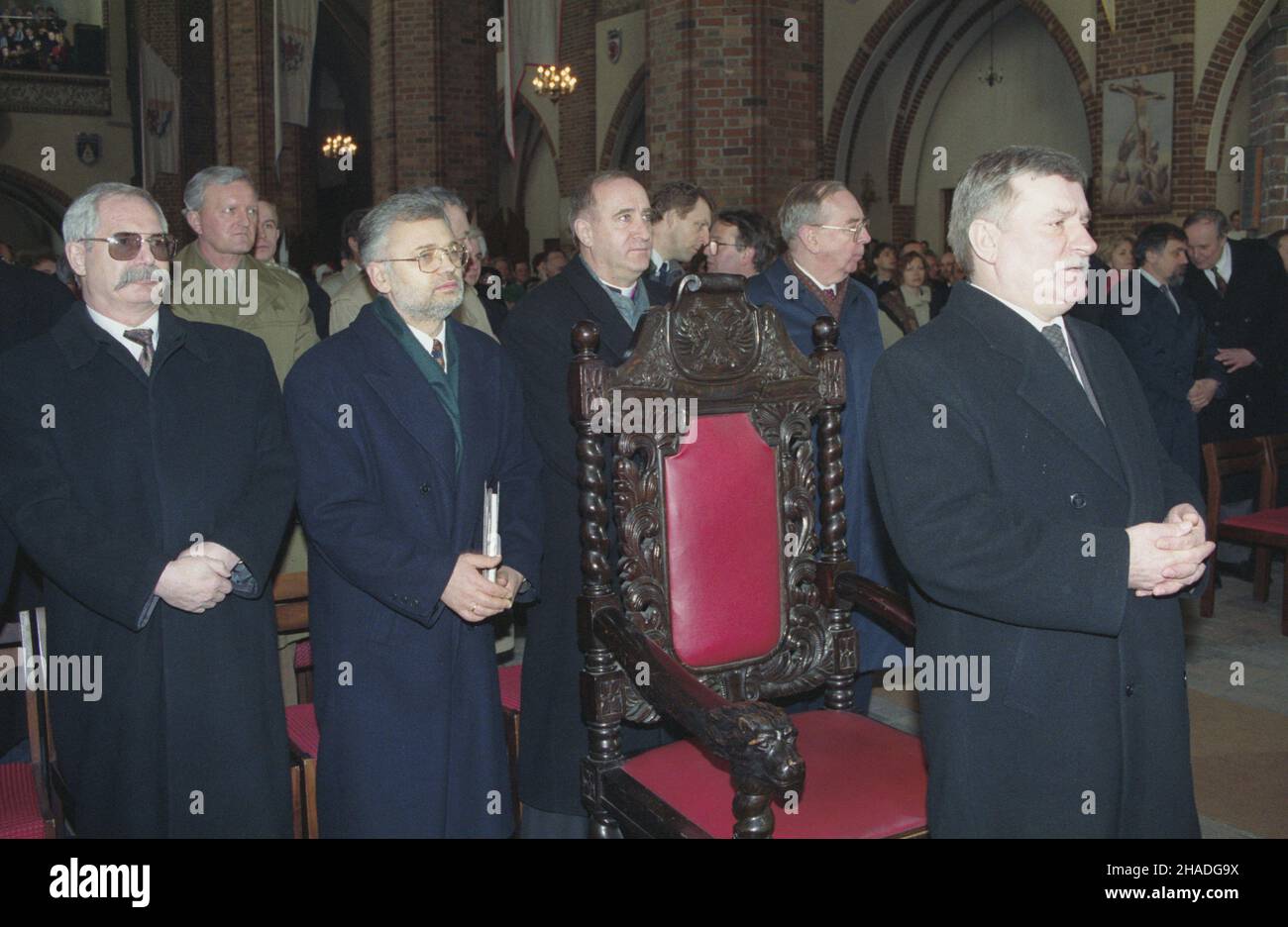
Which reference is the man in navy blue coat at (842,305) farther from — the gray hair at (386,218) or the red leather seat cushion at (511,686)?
the gray hair at (386,218)

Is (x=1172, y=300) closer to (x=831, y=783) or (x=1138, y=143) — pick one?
(x=831, y=783)

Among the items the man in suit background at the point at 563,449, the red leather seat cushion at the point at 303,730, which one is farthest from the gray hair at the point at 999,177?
the red leather seat cushion at the point at 303,730

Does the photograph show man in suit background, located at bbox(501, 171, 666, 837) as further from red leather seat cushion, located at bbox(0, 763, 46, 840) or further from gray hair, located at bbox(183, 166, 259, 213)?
gray hair, located at bbox(183, 166, 259, 213)

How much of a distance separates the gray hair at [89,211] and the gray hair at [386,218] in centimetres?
41

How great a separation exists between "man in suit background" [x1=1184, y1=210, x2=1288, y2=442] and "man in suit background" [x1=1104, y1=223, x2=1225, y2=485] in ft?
2.19

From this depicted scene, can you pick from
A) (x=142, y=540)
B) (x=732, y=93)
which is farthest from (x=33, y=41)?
Answer: (x=142, y=540)

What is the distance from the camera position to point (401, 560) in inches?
96.4

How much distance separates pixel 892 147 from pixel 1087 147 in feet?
7.86

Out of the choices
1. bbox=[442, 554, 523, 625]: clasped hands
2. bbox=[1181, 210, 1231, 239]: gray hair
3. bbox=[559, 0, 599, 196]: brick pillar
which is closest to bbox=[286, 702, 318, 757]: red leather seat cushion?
bbox=[442, 554, 523, 625]: clasped hands

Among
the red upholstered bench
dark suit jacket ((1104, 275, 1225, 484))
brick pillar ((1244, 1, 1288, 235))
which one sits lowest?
the red upholstered bench

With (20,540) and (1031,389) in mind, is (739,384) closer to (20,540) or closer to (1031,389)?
(1031,389)

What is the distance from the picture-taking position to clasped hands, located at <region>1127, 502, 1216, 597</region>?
1927 millimetres

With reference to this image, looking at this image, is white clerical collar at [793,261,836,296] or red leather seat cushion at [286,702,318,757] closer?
red leather seat cushion at [286,702,318,757]

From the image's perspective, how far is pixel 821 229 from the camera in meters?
3.79
